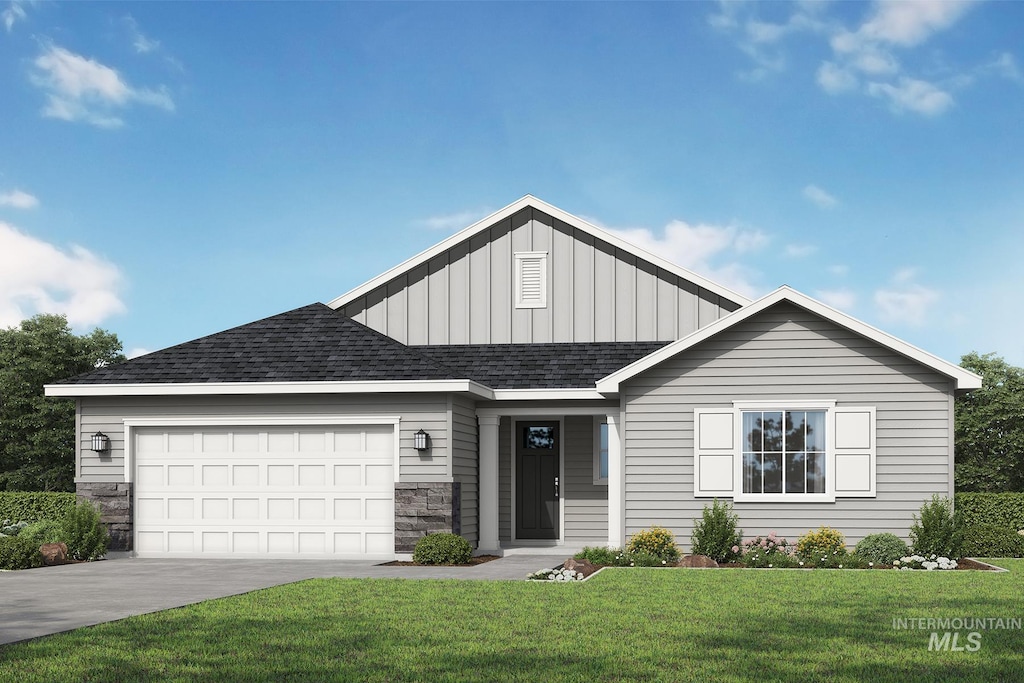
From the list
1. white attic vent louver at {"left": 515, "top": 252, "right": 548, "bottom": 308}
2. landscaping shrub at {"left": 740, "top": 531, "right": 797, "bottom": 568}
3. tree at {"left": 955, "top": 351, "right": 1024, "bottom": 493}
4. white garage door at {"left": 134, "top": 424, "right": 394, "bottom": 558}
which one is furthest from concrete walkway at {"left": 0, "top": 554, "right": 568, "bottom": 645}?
tree at {"left": 955, "top": 351, "right": 1024, "bottom": 493}

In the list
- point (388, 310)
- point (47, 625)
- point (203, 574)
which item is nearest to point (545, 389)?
point (388, 310)

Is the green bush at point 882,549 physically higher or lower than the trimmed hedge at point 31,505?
higher

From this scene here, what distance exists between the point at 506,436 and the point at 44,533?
27.6 feet

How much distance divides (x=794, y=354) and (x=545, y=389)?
4306 millimetres

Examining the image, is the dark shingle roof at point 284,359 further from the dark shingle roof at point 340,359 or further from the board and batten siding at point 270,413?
the board and batten siding at point 270,413

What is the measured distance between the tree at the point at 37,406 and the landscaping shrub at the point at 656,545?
2579 centimetres

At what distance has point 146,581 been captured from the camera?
14.6 meters

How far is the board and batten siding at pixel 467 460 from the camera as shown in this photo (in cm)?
1906

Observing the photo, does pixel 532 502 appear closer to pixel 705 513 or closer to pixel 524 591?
pixel 705 513

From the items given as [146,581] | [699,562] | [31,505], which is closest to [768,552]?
[699,562]

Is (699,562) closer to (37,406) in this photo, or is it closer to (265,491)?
(265,491)

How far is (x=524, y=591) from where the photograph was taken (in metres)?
12.9

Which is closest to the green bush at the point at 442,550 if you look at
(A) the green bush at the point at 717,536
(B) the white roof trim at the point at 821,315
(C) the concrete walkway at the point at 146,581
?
(C) the concrete walkway at the point at 146,581

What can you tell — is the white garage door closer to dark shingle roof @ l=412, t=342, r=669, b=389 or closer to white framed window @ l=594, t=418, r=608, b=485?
dark shingle roof @ l=412, t=342, r=669, b=389
